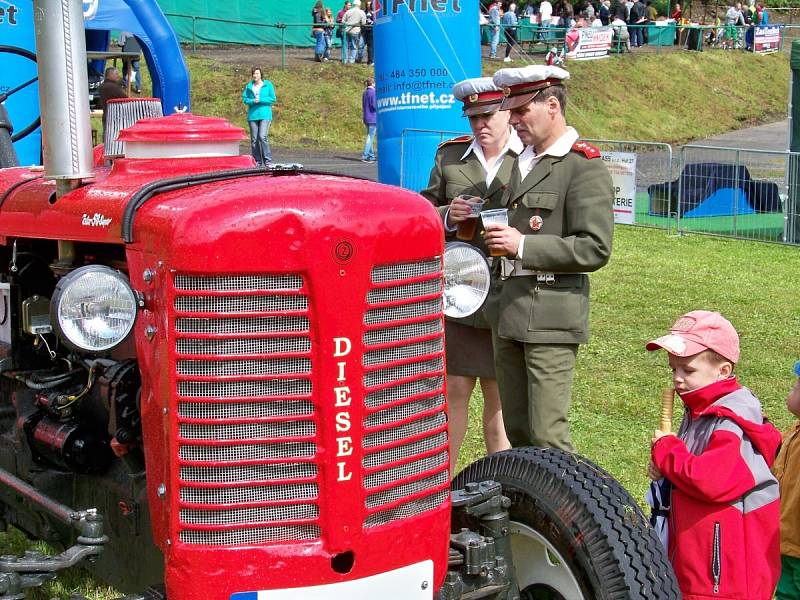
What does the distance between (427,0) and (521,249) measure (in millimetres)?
5617

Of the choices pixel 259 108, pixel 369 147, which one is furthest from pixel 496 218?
pixel 369 147

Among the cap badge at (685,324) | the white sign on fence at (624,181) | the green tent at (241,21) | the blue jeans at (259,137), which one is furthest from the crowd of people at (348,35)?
the cap badge at (685,324)

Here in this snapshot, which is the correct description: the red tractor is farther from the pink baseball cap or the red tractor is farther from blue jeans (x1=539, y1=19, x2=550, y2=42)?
blue jeans (x1=539, y1=19, x2=550, y2=42)

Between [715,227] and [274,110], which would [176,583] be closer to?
[715,227]

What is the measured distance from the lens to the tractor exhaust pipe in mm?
3252

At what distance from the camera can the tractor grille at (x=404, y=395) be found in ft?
9.55

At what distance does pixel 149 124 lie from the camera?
3.57 meters

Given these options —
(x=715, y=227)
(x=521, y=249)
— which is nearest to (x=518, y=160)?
(x=521, y=249)

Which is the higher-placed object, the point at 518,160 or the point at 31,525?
the point at 518,160

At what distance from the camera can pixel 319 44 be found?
1194 inches

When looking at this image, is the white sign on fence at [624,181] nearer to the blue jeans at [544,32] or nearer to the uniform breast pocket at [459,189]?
the uniform breast pocket at [459,189]

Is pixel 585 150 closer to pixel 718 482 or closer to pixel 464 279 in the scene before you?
pixel 464 279

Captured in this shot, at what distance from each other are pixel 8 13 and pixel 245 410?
24.0 ft

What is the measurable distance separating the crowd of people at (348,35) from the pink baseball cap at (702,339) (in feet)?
88.0
